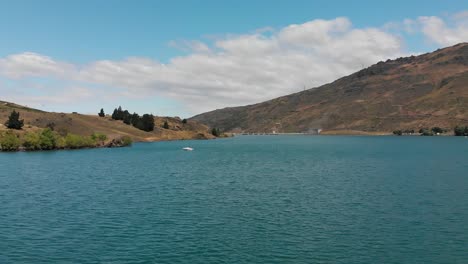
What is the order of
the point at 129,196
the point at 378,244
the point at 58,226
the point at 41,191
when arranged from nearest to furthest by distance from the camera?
the point at 378,244 → the point at 58,226 → the point at 129,196 → the point at 41,191

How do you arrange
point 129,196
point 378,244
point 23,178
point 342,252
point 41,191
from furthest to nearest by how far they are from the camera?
point 23,178 → point 41,191 → point 129,196 → point 378,244 → point 342,252

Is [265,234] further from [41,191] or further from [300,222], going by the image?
[41,191]

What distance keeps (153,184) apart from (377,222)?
52960 mm

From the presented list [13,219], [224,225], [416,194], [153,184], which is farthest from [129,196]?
[416,194]

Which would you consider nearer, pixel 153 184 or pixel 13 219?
pixel 13 219

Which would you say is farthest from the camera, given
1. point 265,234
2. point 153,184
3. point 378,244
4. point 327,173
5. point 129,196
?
point 327,173

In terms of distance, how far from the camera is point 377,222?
5812cm

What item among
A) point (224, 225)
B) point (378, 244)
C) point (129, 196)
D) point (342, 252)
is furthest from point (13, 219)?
point (378, 244)

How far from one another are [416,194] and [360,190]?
33.9ft

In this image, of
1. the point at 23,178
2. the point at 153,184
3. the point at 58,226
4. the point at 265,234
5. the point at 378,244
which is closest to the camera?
the point at 378,244

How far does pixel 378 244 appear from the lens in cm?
4822

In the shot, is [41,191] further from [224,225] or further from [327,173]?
[327,173]

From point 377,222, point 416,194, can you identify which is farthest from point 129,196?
point 416,194

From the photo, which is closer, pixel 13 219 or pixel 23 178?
pixel 13 219
